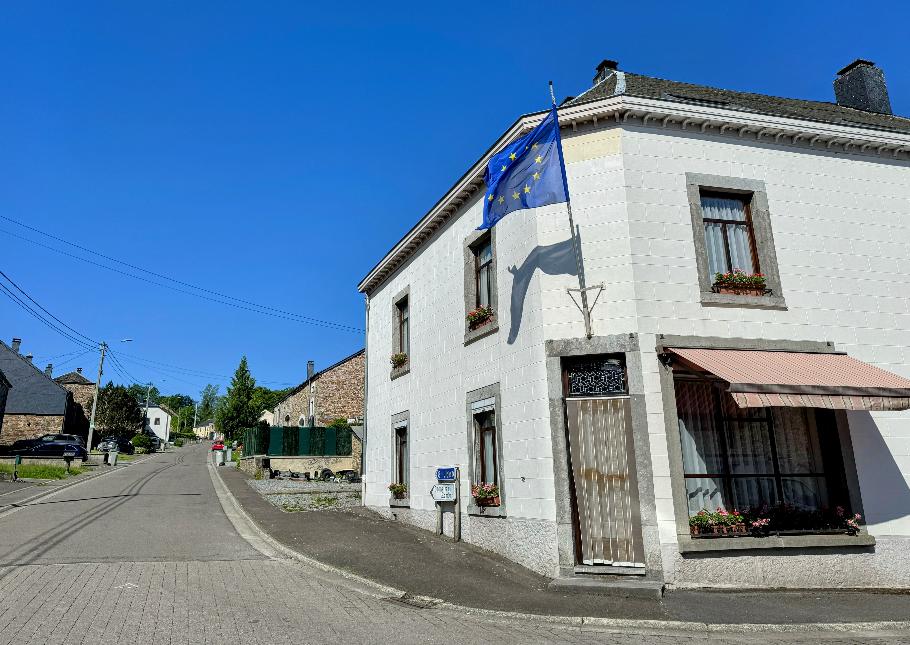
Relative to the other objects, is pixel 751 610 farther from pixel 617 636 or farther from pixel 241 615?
pixel 241 615

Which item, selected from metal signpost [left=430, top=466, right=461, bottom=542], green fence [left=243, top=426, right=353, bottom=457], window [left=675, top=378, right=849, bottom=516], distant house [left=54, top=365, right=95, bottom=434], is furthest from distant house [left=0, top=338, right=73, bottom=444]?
window [left=675, top=378, right=849, bottom=516]

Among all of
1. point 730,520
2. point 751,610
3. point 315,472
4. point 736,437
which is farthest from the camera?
point 315,472

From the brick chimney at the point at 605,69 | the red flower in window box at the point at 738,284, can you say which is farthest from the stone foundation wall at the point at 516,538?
the brick chimney at the point at 605,69

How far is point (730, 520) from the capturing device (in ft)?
29.4

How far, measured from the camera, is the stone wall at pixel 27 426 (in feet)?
158

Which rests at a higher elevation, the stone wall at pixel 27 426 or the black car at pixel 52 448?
the stone wall at pixel 27 426

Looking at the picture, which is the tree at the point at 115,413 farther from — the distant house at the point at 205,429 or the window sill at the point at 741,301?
the distant house at the point at 205,429

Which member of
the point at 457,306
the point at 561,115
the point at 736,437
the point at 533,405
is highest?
the point at 561,115

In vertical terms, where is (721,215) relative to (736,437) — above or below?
→ above

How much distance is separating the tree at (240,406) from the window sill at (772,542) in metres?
65.7

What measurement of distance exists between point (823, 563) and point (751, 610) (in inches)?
95.4

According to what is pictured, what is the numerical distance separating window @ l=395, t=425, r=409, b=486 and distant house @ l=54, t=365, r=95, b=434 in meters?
55.4

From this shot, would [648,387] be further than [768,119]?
No

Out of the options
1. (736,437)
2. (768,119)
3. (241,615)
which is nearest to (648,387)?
(736,437)
